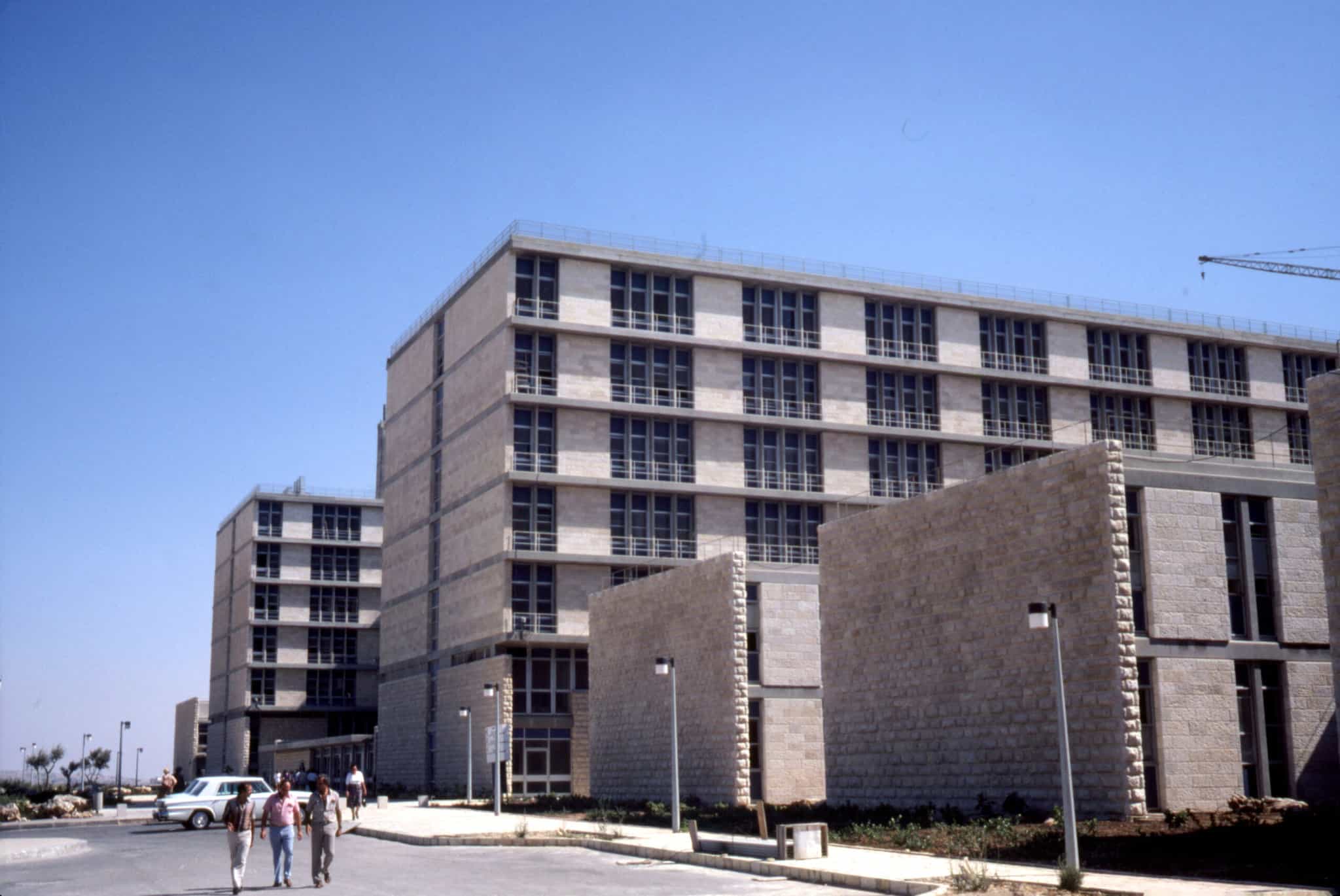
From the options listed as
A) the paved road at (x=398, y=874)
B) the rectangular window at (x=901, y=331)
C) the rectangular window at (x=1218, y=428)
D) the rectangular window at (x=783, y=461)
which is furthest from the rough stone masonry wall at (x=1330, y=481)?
the rectangular window at (x=1218, y=428)

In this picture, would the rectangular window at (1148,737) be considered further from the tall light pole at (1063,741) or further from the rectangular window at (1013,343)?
the rectangular window at (1013,343)

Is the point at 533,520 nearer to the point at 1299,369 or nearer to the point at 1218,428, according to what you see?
the point at 1218,428

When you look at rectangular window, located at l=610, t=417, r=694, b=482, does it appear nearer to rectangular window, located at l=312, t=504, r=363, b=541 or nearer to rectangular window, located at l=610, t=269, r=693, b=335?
rectangular window, located at l=610, t=269, r=693, b=335

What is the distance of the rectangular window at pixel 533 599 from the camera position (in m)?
59.5

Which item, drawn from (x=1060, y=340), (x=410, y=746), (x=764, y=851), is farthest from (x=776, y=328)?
(x=764, y=851)

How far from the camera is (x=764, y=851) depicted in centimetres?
2320

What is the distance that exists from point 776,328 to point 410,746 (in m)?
28.6

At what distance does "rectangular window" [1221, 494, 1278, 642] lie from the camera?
28.8 m

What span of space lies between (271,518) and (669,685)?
6174 cm

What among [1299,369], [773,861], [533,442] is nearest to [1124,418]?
[1299,369]

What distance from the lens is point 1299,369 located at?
75.2m

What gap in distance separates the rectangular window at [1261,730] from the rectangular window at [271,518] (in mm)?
78920

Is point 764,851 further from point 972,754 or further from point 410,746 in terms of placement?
point 410,746

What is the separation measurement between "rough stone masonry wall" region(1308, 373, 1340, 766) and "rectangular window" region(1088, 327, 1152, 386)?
51055mm
